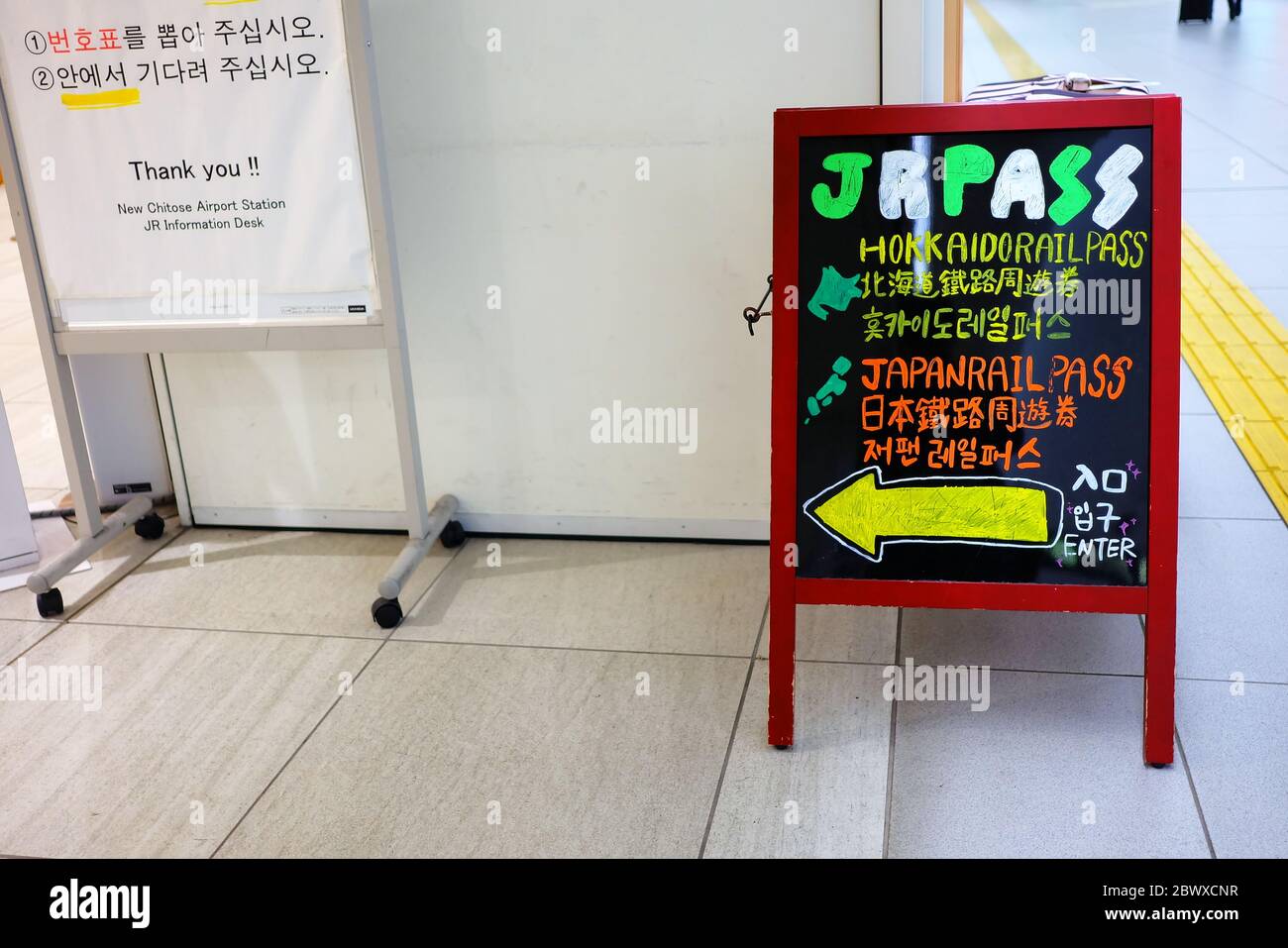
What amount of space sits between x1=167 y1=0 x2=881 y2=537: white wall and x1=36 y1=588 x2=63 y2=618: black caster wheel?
55cm

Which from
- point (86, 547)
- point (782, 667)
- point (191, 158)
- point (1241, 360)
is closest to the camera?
point (782, 667)

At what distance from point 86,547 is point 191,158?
41.9 inches

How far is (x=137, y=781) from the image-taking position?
7.99 feet

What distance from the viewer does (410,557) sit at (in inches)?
122

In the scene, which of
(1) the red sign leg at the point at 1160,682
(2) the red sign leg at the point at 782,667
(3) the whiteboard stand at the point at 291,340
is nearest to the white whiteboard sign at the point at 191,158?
(3) the whiteboard stand at the point at 291,340

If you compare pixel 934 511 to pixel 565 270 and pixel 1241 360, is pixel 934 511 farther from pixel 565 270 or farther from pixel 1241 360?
pixel 1241 360

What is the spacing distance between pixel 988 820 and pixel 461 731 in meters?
1.05

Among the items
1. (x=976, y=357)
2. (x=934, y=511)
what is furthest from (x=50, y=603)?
(x=976, y=357)

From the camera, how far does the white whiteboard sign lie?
2.79 metres

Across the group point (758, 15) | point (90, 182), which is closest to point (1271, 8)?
point (758, 15)

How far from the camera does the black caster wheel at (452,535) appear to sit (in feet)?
11.0

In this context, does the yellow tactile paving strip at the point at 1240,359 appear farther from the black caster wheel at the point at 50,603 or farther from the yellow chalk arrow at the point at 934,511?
the black caster wheel at the point at 50,603

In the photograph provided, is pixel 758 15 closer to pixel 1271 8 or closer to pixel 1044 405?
pixel 1044 405

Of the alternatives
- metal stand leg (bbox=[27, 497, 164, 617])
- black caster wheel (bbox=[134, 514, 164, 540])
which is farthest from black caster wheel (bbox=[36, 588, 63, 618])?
black caster wheel (bbox=[134, 514, 164, 540])
